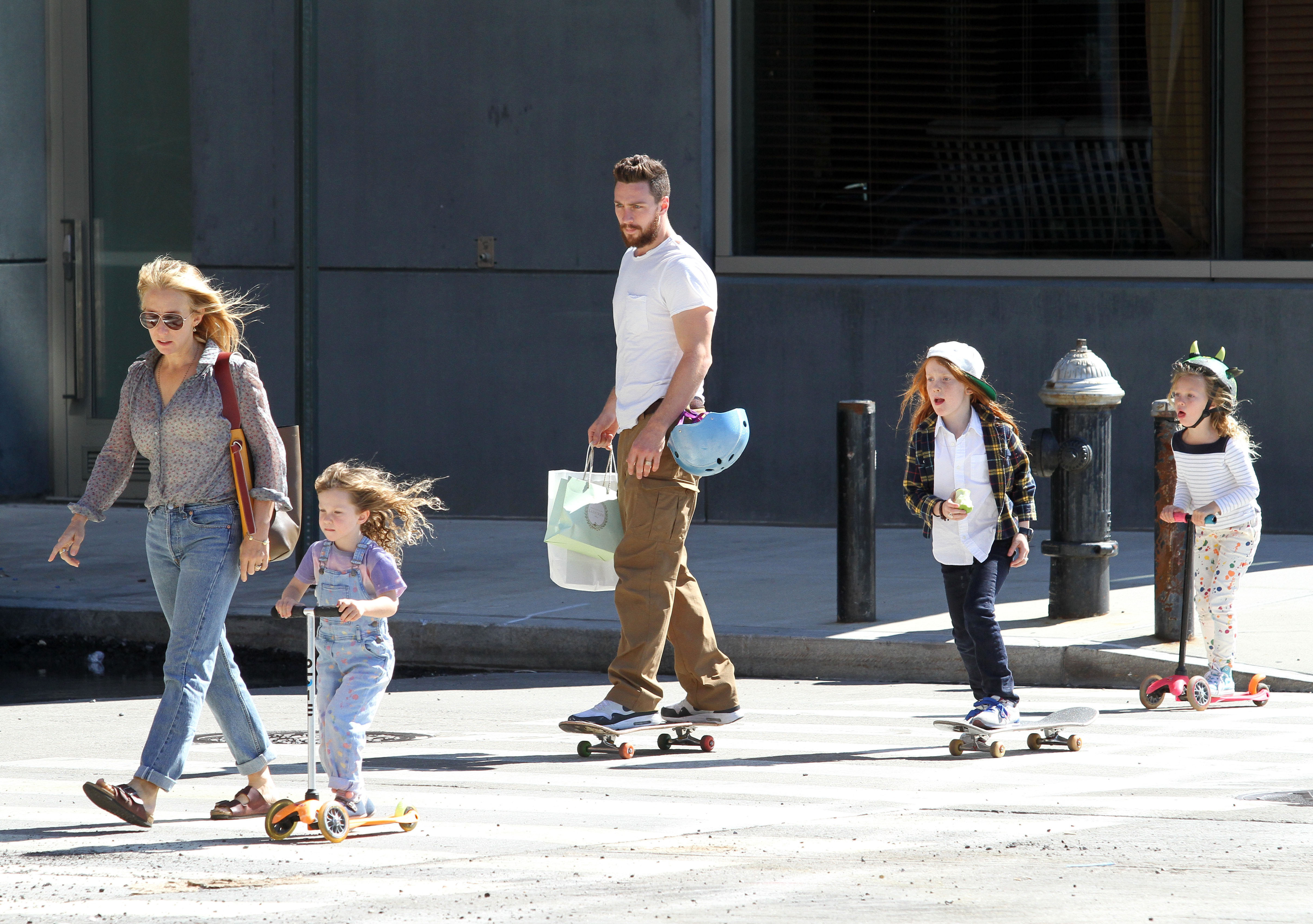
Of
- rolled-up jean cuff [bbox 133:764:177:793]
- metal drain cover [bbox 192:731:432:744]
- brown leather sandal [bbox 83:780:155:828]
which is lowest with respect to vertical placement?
metal drain cover [bbox 192:731:432:744]

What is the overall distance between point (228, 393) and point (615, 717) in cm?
199

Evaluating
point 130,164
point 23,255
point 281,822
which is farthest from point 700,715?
point 23,255

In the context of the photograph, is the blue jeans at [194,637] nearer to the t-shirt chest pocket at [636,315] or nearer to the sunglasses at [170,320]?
the sunglasses at [170,320]

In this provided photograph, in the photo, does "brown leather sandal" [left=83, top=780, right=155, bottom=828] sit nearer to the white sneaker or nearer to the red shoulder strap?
the red shoulder strap

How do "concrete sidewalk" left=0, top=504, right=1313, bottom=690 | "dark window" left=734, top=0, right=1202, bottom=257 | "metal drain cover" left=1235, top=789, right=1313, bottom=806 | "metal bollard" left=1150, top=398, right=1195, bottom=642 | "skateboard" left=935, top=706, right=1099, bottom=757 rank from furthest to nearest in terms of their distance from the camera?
"dark window" left=734, top=0, right=1202, bottom=257 → "concrete sidewalk" left=0, top=504, right=1313, bottom=690 → "metal bollard" left=1150, top=398, right=1195, bottom=642 → "skateboard" left=935, top=706, right=1099, bottom=757 → "metal drain cover" left=1235, top=789, right=1313, bottom=806

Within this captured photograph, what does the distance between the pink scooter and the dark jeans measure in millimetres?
1098

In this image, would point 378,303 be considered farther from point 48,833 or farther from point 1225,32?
point 48,833

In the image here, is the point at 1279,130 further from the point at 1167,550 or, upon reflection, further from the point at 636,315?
the point at 636,315

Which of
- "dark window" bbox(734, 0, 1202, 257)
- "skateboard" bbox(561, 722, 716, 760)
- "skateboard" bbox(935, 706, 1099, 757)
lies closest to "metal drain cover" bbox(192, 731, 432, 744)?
"skateboard" bbox(561, 722, 716, 760)

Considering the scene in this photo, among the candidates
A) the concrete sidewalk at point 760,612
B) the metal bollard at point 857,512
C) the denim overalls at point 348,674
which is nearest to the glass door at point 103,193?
the concrete sidewalk at point 760,612

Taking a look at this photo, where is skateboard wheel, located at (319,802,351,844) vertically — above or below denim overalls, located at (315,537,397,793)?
below

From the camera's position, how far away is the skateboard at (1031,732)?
6.89 metres

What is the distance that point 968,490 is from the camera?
6910 mm

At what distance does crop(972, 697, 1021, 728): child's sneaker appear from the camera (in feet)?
22.5
